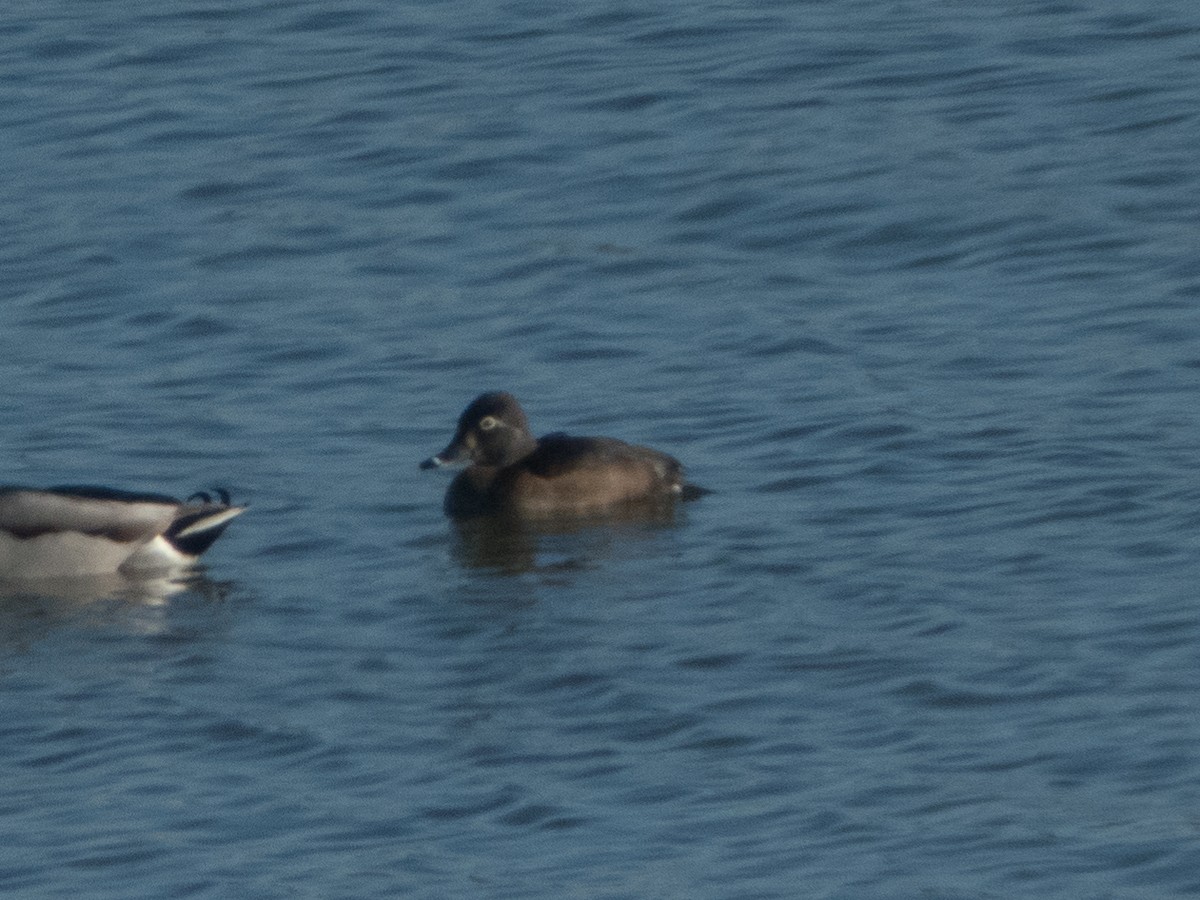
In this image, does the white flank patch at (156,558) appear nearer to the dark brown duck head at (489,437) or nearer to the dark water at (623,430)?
the dark water at (623,430)

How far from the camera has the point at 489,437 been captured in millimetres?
13578

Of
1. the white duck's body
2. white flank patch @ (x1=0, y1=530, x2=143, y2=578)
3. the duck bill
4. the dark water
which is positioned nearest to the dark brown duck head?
the duck bill

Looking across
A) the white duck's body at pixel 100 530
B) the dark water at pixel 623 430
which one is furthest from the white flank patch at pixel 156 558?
the dark water at pixel 623 430

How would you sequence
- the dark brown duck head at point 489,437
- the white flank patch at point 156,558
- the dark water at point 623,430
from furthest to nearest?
the dark brown duck head at point 489,437 < the white flank patch at point 156,558 < the dark water at point 623,430

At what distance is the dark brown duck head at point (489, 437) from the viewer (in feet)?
44.3

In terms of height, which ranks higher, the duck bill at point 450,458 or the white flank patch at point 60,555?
the duck bill at point 450,458

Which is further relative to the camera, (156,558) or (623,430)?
(623,430)

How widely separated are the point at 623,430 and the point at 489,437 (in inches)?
34.0

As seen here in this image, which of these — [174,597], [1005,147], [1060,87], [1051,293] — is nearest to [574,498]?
[174,597]

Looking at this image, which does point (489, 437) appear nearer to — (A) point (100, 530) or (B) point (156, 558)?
(B) point (156, 558)

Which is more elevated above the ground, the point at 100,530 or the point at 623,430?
the point at 100,530

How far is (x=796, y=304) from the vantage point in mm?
15688

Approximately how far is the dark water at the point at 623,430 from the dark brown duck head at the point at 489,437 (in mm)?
341

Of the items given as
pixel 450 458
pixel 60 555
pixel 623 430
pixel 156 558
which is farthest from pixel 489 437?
pixel 60 555
